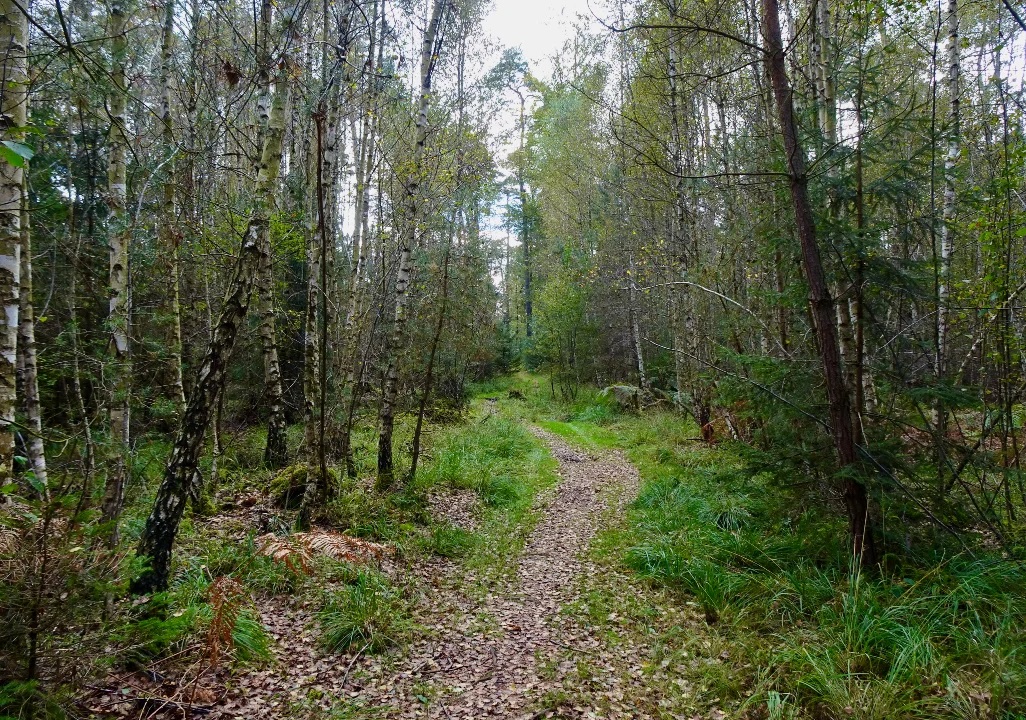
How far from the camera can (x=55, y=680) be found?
253 centimetres

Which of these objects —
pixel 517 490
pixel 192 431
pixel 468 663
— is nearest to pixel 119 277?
pixel 192 431

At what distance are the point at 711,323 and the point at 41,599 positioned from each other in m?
13.3

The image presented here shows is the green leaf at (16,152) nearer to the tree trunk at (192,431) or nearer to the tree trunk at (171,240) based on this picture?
the tree trunk at (192,431)

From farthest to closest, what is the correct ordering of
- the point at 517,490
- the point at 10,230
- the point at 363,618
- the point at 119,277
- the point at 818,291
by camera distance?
the point at 517,490 → the point at 119,277 → the point at 818,291 → the point at 363,618 → the point at 10,230

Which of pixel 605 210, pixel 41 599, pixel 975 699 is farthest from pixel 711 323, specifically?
pixel 41 599

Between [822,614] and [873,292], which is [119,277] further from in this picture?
[873,292]

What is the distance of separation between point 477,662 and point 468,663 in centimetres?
7

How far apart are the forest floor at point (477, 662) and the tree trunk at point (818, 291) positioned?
199 cm

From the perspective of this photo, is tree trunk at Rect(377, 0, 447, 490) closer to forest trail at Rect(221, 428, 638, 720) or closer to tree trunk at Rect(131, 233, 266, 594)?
forest trail at Rect(221, 428, 638, 720)

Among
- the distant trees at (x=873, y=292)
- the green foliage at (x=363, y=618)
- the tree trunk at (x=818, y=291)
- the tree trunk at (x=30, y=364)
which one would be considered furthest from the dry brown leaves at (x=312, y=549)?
the tree trunk at (x=818, y=291)

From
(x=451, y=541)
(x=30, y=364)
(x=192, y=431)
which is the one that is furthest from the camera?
(x=451, y=541)

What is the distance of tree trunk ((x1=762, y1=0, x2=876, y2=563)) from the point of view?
424 cm

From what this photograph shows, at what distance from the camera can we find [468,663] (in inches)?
158

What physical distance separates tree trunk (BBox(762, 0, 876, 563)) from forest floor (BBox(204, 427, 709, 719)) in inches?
78.3
